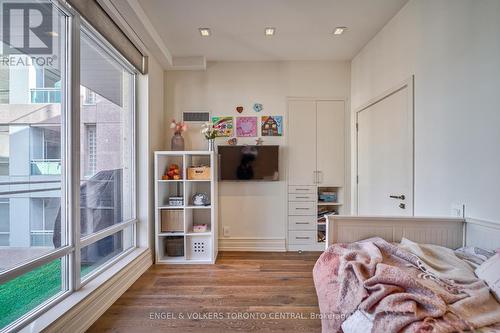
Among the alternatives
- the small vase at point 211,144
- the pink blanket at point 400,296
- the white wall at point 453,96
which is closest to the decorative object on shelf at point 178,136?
the small vase at point 211,144

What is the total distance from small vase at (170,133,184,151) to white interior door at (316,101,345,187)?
1970mm

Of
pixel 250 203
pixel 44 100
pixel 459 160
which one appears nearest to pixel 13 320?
pixel 44 100

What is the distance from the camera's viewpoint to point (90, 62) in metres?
2.07

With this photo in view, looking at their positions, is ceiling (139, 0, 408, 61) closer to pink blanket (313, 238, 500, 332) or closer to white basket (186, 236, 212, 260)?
pink blanket (313, 238, 500, 332)

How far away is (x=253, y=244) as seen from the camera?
133 inches

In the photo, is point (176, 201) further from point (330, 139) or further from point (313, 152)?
point (330, 139)

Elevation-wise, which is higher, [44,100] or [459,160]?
[44,100]

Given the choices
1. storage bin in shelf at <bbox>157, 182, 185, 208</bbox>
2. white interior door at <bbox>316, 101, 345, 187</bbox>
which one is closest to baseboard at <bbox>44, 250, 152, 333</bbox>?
storage bin in shelf at <bbox>157, 182, 185, 208</bbox>

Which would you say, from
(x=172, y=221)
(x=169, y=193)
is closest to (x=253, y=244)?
(x=172, y=221)

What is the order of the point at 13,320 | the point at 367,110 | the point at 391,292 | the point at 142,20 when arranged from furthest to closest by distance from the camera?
the point at 367,110 < the point at 142,20 < the point at 13,320 < the point at 391,292

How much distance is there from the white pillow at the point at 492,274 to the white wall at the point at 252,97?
228 cm

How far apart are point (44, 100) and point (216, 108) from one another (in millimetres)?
2053

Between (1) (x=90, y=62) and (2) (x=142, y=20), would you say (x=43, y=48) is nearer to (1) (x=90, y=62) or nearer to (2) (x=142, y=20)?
(1) (x=90, y=62)

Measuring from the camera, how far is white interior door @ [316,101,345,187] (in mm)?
3396
